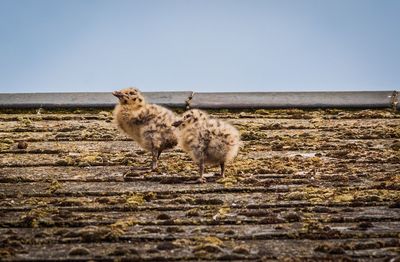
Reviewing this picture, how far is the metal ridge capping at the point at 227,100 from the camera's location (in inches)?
318

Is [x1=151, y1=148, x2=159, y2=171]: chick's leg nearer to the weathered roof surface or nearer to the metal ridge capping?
the weathered roof surface

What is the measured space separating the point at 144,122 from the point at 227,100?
1.86 metres

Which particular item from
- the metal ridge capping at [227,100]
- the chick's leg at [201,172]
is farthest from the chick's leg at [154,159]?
the metal ridge capping at [227,100]

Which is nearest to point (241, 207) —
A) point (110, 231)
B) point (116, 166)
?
point (110, 231)

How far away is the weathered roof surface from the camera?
12.6 ft

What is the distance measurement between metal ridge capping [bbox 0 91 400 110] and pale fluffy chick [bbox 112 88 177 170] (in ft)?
4.51

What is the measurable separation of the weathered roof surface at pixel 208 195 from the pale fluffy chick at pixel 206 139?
4.2 inches

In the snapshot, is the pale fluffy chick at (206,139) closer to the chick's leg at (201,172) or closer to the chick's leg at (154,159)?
the chick's leg at (201,172)

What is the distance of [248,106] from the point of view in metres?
8.10

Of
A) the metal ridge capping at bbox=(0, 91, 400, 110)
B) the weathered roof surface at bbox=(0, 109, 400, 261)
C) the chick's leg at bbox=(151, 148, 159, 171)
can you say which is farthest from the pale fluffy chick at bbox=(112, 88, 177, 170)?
the metal ridge capping at bbox=(0, 91, 400, 110)

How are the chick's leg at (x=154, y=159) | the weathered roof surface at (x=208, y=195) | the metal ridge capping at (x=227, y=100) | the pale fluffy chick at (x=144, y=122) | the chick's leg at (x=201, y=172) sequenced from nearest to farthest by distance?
1. the weathered roof surface at (x=208, y=195)
2. the chick's leg at (x=201, y=172)
3. the chick's leg at (x=154, y=159)
4. the pale fluffy chick at (x=144, y=122)
5. the metal ridge capping at (x=227, y=100)

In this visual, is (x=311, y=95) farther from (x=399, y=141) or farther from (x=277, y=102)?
(x=399, y=141)

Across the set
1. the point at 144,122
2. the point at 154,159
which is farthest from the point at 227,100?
the point at 154,159

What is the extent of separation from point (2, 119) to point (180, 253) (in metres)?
4.51
